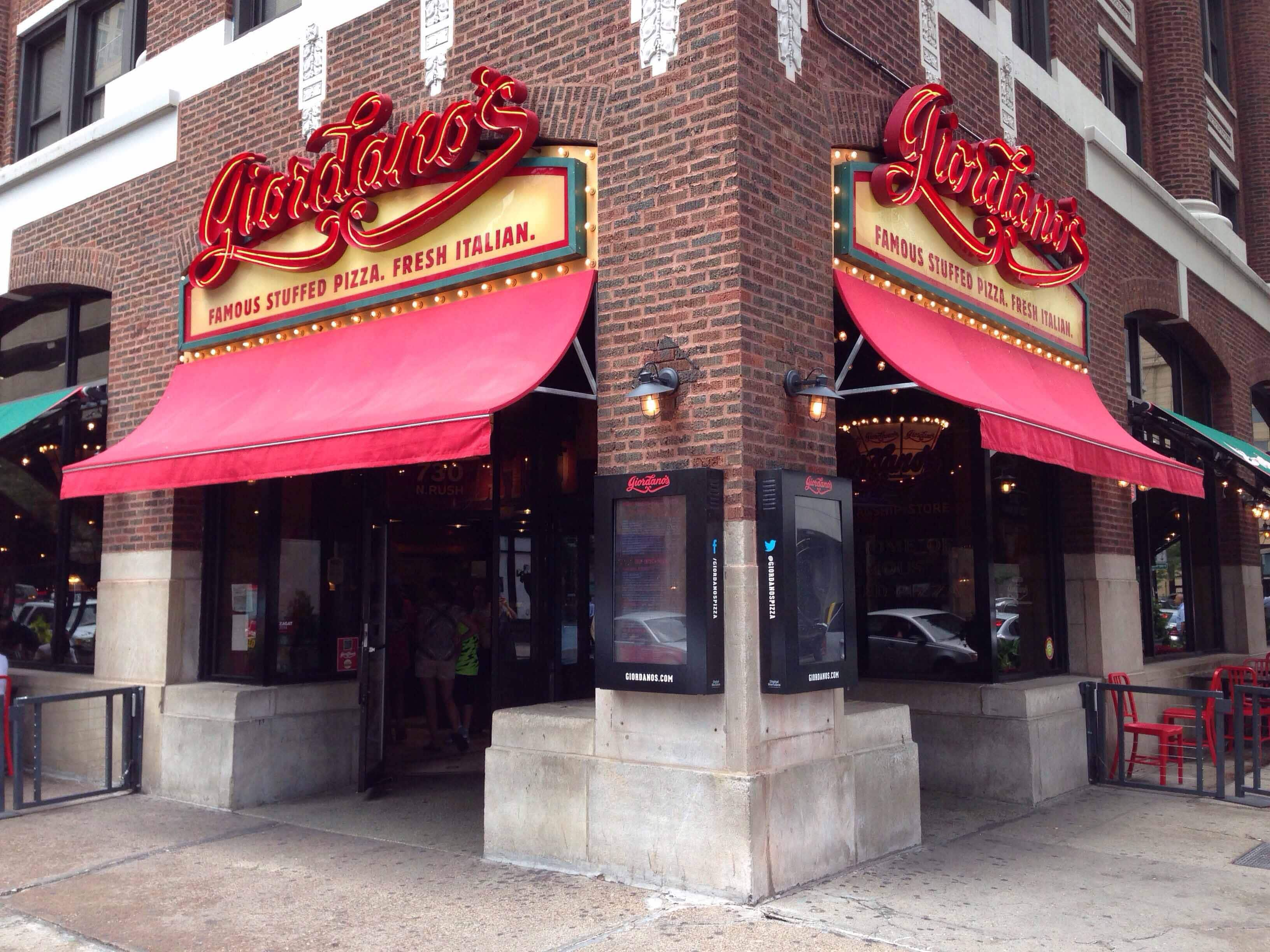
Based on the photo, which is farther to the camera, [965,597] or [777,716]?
[965,597]

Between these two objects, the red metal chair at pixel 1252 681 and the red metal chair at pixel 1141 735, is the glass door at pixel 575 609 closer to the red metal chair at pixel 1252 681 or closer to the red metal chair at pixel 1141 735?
the red metal chair at pixel 1141 735

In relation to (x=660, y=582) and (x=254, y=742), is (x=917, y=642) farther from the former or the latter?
(x=254, y=742)

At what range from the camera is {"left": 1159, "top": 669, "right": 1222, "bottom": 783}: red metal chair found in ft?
31.8

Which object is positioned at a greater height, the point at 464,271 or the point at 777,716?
the point at 464,271

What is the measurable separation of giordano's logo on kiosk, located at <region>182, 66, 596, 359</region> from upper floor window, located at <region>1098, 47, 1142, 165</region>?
9878mm

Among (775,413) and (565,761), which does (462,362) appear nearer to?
(775,413)

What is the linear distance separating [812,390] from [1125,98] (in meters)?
11.2

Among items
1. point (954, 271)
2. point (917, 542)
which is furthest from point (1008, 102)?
point (917, 542)

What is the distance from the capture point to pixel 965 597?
9.94 meters

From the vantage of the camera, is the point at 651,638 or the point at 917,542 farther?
the point at 917,542

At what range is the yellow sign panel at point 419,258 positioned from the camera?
762 cm

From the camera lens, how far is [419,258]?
850 centimetres

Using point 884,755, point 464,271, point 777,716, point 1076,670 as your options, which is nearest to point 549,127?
point 464,271

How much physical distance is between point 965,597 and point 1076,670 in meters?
1.95
